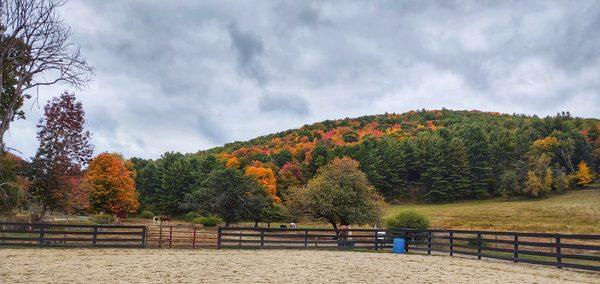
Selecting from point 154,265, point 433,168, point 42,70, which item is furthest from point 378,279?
point 433,168

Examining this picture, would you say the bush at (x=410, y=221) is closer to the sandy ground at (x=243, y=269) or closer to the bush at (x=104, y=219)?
the sandy ground at (x=243, y=269)

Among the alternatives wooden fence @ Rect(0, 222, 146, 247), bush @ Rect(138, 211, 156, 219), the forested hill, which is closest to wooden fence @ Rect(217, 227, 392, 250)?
wooden fence @ Rect(0, 222, 146, 247)

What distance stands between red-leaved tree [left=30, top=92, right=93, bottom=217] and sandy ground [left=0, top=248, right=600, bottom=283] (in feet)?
41.1

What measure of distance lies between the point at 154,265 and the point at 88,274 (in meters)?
2.62

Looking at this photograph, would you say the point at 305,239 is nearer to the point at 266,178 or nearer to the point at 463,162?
the point at 266,178

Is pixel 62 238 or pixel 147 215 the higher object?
pixel 62 238

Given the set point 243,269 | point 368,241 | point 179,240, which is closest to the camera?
point 243,269

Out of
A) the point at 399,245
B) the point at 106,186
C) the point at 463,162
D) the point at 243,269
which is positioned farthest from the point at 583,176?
the point at 243,269

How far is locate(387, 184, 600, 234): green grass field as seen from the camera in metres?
45.7

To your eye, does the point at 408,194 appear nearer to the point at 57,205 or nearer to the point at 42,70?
the point at 57,205

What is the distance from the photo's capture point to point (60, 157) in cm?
3006

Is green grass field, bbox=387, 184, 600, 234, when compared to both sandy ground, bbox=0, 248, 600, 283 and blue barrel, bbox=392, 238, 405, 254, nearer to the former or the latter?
blue barrel, bbox=392, 238, 405, 254

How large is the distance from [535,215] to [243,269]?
50.8 meters

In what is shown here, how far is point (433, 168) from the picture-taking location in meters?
82.7
